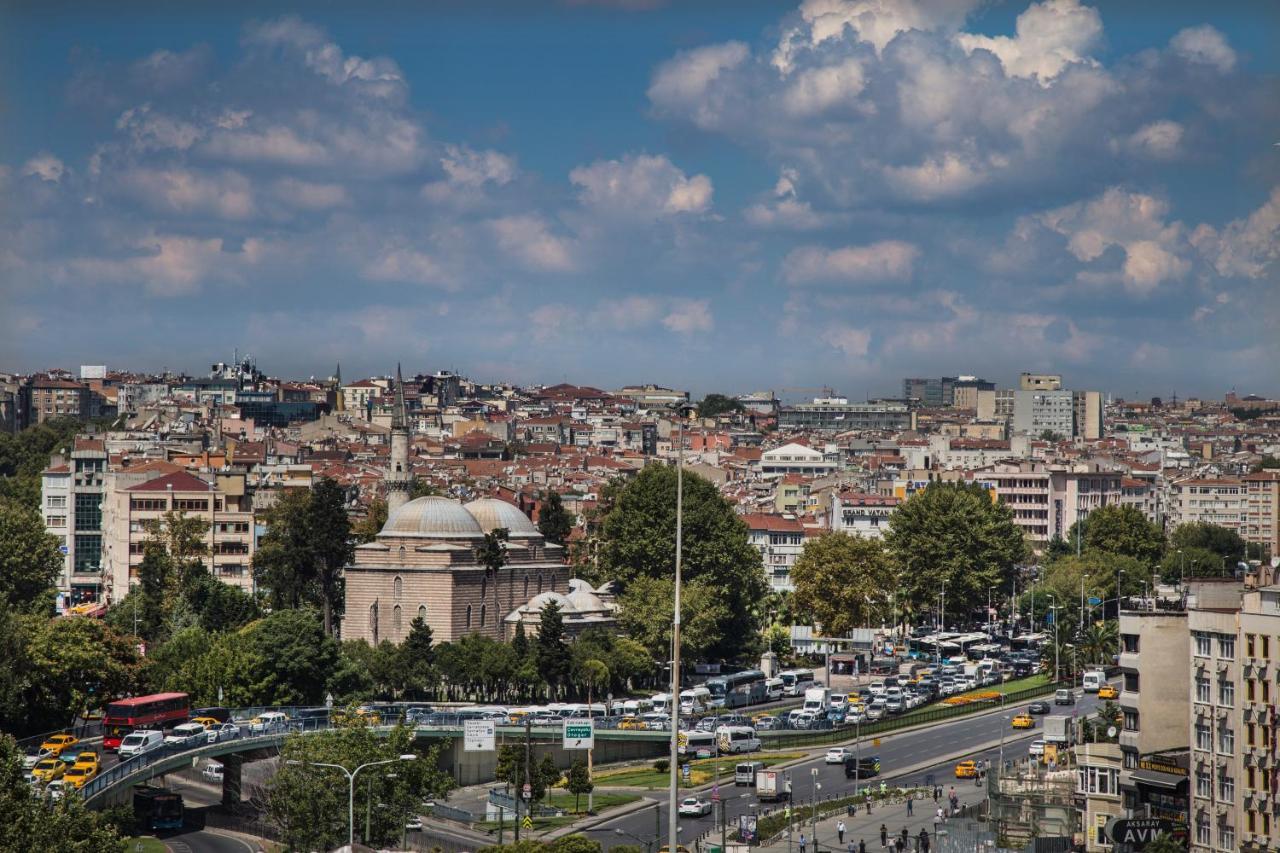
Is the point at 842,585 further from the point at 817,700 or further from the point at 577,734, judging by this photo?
the point at 577,734

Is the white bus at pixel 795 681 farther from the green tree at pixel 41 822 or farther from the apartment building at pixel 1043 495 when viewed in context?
the apartment building at pixel 1043 495

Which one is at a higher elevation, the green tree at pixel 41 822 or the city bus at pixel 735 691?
the green tree at pixel 41 822

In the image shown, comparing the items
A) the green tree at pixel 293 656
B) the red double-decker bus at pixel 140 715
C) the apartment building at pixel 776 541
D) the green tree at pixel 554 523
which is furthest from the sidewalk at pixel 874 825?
the apartment building at pixel 776 541

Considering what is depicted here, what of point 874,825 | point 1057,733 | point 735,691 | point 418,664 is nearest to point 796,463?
point 735,691

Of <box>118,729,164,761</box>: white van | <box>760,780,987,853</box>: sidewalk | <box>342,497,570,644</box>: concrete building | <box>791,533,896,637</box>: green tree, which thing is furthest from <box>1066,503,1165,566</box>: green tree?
<box>118,729,164,761</box>: white van

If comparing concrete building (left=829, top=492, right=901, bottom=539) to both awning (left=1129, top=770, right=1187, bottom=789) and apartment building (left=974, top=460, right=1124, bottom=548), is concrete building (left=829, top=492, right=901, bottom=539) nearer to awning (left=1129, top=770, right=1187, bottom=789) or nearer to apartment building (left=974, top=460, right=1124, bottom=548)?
apartment building (left=974, top=460, right=1124, bottom=548)

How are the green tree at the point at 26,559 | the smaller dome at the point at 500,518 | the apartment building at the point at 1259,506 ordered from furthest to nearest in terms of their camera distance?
the apartment building at the point at 1259,506 < the green tree at the point at 26,559 < the smaller dome at the point at 500,518
